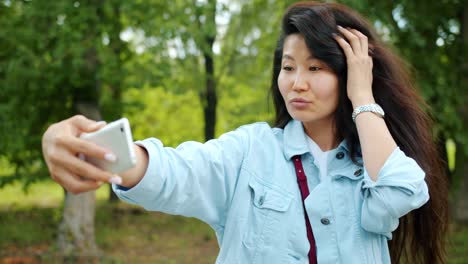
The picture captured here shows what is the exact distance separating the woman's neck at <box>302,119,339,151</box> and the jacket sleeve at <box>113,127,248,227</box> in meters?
0.31

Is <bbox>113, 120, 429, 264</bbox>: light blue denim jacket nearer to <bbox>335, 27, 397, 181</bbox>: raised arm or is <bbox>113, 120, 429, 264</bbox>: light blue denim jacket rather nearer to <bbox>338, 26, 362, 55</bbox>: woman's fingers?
<bbox>335, 27, 397, 181</bbox>: raised arm

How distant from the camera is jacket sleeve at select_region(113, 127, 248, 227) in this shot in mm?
1670

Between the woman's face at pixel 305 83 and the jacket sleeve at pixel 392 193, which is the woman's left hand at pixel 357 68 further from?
the jacket sleeve at pixel 392 193

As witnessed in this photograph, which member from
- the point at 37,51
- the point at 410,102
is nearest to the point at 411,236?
Answer: the point at 410,102

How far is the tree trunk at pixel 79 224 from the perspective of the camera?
8484 mm

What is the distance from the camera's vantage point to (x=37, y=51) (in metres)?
7.68

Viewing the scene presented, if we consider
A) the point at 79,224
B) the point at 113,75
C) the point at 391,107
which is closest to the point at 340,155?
the point at 391,107

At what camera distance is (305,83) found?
2.10m

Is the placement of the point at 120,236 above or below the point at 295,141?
Answer: below

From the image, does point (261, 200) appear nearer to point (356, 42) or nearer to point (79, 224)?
point (356, 42)

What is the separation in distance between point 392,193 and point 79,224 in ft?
24.1

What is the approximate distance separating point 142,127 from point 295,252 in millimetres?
12147

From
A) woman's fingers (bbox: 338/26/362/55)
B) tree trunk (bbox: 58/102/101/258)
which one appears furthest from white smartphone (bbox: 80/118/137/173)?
tree trunk (bbox: 58/102/101/258)

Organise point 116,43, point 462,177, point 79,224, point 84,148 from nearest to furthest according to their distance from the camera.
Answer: point 84,148 < point 116,43 < point 79,224 < point 462,177
